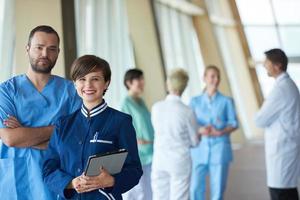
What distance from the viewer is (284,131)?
256 cm

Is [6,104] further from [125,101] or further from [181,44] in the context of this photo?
[181,44]

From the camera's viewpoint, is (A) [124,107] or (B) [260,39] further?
(B) [260,39]

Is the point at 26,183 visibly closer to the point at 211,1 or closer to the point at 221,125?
the point at 221,125

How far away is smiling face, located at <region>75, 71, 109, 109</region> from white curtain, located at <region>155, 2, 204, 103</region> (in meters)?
1.60

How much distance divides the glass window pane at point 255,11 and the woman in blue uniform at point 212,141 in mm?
663

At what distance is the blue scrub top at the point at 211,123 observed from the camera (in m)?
2.84

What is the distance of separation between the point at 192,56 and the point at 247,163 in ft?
2.98

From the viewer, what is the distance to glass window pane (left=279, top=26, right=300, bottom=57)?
3248mm

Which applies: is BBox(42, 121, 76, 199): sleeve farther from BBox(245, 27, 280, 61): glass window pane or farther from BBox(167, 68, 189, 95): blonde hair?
BBox(245, 27, 280, 61): glass window pane

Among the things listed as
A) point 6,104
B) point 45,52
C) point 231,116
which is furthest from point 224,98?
point 6,104

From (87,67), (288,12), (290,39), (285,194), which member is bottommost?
(285,194)

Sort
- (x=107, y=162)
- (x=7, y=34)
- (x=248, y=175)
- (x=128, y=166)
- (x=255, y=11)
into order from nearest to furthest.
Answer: (x=107, y=162), (x=128, y=166), (x=7, y=34), (x=248, y=175), (x=255, y=11)

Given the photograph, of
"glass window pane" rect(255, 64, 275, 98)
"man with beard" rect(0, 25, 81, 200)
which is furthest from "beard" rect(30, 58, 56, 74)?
"glass window pane" rect(255, 64, 275, 98)

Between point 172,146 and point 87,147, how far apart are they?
125 centimetres
